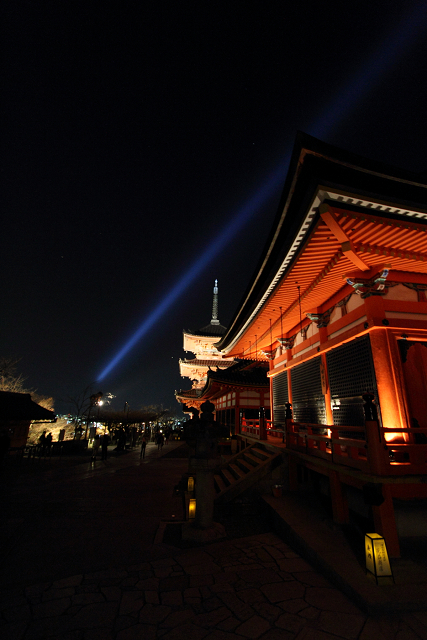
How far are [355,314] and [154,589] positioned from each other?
7.12m

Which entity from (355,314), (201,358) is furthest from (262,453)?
(201,358)

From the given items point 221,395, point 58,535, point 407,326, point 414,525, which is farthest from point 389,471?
point 221,395

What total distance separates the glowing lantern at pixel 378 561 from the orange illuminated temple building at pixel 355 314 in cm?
54

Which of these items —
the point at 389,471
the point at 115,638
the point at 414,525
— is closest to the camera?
the point at 115,638

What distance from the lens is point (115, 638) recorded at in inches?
121

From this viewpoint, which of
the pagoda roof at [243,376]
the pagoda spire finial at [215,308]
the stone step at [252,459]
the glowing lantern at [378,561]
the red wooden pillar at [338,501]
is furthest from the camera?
the pagoda spire finial at [215,308]

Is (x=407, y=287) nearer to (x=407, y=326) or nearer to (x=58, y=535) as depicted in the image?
(x=407, y=326)

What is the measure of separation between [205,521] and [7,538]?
402 centimetres

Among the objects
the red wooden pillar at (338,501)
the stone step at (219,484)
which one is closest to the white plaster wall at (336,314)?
the red wooden pillar at (338,501)

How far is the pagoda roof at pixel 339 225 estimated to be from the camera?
4605mm

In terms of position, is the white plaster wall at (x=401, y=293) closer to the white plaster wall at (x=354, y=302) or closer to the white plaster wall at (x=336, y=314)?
the white plaster wall at (x=354, y=302)

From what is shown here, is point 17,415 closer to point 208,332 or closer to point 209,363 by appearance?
point 209,363

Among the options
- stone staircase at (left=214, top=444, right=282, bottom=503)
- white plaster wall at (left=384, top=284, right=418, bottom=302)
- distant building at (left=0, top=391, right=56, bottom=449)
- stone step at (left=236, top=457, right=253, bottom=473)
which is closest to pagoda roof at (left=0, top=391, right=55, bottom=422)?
distant building at (left=0, top=391, right=56, bottom=449)

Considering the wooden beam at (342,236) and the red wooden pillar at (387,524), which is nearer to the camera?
the red wooden pillar at (387,524)
